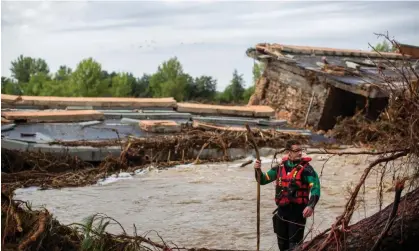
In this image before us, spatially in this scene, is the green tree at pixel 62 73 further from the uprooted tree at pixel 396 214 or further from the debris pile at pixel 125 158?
the uprooted tree at pixel 396 214

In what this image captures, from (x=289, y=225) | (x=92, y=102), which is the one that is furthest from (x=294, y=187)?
(x=92, y=102)

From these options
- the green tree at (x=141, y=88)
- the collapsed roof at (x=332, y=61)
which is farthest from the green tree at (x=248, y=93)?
the collapsed roof at (x=332, y=61)

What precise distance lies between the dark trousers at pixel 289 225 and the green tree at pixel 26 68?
153 ft

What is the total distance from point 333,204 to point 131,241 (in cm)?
468

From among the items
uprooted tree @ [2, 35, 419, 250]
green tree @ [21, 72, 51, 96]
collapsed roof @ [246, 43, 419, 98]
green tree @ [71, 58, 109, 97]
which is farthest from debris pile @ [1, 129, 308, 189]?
green tree @ [21, 72, 51, 96]

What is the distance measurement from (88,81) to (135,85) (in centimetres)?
738

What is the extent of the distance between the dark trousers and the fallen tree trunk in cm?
121

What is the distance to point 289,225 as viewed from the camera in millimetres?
7688

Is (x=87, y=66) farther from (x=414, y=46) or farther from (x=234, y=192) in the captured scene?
(x=234, y=192)

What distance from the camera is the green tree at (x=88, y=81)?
40812 millimetres

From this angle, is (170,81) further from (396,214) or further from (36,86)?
(396,214)

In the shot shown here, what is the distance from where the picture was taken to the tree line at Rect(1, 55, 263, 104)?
4125 centimetres

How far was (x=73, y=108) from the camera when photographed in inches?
780

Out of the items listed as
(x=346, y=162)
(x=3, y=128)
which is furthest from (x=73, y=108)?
(x=346, y=162)
